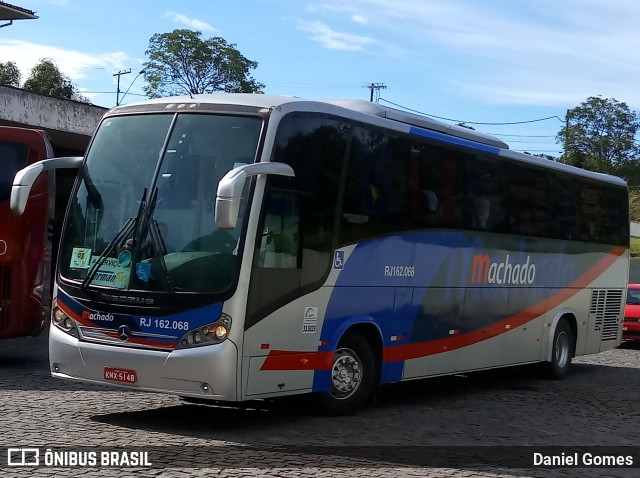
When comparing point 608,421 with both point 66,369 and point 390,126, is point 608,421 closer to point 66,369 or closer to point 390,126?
point 390,126

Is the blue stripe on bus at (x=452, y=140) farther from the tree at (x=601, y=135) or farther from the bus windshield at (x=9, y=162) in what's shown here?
the tree at (x=601, y=135)

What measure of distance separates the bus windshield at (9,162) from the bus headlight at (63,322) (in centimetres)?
448

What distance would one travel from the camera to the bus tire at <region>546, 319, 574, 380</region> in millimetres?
16578

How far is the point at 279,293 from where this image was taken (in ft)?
32.5

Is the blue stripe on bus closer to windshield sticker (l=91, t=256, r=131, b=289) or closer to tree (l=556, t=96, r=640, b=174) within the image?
windshield sticker (l=91, t=256, r=131, b=289)

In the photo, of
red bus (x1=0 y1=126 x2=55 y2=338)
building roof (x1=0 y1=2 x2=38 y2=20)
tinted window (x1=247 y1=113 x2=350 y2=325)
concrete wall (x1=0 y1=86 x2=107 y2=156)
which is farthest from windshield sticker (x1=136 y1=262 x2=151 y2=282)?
building roof (x1=0 y1=2 x2=38 y2=20)

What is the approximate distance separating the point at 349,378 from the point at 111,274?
295 centimetres

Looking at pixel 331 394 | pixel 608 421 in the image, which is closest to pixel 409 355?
pixel 331 394

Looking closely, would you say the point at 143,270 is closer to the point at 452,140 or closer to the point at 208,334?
the point at 208,334

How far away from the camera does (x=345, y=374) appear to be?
1094 centimetres

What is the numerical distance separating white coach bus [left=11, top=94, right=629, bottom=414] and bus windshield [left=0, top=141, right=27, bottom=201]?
12.3 feet

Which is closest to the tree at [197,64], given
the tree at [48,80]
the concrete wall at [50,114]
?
the tree at [48,80]

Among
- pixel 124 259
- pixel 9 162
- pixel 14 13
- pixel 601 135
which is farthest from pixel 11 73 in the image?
pixel 124 259

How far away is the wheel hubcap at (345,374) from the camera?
426 inches
